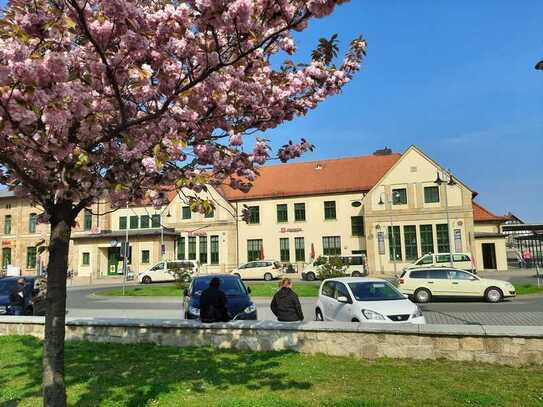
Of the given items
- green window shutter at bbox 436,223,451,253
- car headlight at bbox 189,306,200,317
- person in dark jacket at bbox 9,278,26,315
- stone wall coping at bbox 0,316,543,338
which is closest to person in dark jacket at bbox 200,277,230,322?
stone wall coping at bbox 0,316,543,338

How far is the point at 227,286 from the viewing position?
13.0 metres

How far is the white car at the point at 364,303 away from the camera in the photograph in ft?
33.8

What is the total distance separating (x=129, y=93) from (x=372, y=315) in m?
7.51

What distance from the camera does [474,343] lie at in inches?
289

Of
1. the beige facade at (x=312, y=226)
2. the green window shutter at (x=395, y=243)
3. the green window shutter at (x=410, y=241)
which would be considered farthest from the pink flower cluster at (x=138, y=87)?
the green window shutter at (x=410, y=241)

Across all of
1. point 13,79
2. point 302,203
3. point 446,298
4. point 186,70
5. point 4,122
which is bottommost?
point 446,298

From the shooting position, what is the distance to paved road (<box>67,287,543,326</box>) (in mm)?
14258

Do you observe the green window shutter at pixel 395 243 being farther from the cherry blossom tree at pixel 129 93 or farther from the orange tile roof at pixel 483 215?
the cherry blossom tree at pixel 129 93

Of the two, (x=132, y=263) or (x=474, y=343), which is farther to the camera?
(x=132, y=263)

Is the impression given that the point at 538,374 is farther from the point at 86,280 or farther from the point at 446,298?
the point at 86,280

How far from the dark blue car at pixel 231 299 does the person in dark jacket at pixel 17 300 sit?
5.88 metres

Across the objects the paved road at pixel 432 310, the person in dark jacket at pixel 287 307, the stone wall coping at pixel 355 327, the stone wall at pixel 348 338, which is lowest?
the paved road at pixel 432 310

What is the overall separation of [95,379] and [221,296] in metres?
3.11

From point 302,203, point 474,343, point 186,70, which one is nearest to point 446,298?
point 474,343
